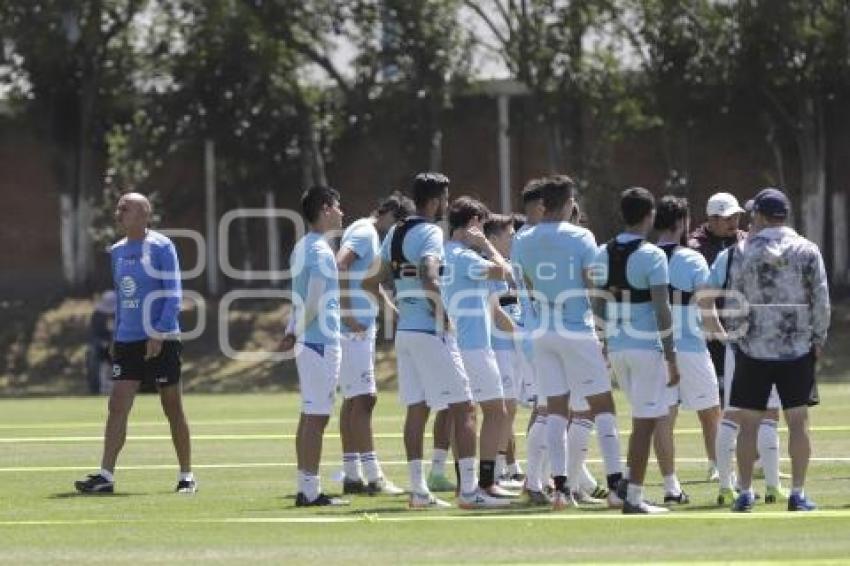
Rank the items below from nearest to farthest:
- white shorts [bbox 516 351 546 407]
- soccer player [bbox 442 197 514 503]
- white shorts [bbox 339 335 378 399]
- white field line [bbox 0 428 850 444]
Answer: soccer player [bbox 442 197 514 503]
white shorts [bbox 339 335 378 399]
white shorts [bbox 516 351 546 407]
white field line [bbox 0 428 850 444]

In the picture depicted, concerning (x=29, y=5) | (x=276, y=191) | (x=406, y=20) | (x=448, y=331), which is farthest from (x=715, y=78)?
(x=448, y=331)

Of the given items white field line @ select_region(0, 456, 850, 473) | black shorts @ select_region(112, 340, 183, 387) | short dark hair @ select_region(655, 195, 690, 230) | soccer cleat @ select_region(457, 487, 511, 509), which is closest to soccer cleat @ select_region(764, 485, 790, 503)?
soccer cleat @ select_region(457, 487, 511, 509)

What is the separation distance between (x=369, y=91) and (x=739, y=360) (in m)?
29.5

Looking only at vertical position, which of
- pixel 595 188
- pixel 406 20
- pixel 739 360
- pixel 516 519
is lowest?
pixel 516 519

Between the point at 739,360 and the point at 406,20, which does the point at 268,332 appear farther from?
the point at 739,360

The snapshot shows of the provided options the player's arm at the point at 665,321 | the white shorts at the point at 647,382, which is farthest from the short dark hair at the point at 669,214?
the white shorts at the point at 647,382

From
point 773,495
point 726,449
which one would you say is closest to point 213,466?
point 726,449

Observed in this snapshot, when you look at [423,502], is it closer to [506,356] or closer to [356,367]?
[356,367]

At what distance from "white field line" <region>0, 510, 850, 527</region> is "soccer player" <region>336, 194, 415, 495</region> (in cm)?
209

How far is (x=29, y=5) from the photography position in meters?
42.7

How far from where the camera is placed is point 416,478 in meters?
15.7

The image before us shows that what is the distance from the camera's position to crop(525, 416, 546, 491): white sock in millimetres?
15906

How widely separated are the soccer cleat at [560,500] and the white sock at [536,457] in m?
0.51

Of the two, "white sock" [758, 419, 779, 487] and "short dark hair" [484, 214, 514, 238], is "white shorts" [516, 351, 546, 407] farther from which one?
"white sock" [758, 419, 779, 487]
